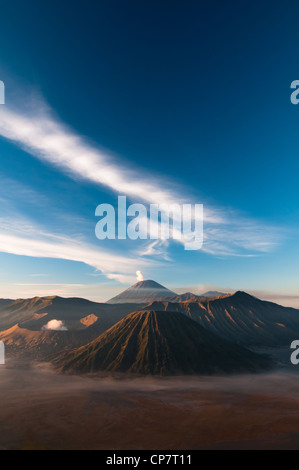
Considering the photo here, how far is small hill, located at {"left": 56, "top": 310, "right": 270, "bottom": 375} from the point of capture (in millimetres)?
98062

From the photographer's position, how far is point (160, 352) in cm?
10356

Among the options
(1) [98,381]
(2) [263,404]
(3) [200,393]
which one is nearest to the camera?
(2) [263,404]

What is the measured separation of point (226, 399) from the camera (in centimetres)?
6525

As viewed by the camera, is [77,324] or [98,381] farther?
[77,324]

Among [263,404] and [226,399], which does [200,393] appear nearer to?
[226,399]

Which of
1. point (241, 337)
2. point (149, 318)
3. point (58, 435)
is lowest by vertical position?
point (241, 337)

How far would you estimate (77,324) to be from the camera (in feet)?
612

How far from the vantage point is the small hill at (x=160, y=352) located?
9806cm

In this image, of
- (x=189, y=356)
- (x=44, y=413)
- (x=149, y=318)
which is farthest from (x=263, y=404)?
(x=149, y=318)
